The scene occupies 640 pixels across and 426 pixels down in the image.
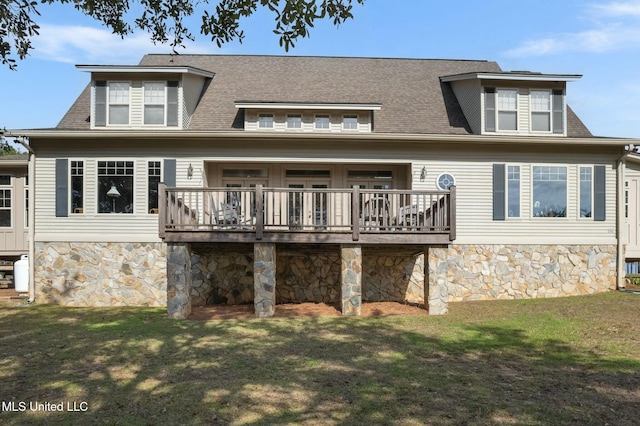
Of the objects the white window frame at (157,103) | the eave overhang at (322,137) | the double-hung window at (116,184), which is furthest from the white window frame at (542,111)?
the double-hung window at (116,184)

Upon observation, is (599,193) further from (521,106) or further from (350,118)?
(350,118)

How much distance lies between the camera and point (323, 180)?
1388 cm

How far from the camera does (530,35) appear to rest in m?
13.2

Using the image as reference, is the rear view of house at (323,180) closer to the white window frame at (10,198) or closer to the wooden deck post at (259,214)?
the wooden deck post at (259,214)

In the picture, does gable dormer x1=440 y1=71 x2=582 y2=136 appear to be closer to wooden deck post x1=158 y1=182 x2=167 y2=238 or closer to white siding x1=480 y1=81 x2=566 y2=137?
white siding x1=480 y1=81 x2=566 y2=137

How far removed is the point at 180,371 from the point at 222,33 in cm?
435

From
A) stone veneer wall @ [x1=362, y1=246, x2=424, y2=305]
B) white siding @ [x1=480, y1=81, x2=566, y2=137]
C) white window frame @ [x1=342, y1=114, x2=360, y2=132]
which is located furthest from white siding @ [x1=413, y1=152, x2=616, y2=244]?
white window frame @ [x1=342, y1=114, x2=360, y2=132]

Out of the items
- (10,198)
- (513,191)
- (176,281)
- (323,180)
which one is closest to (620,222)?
(513,191)

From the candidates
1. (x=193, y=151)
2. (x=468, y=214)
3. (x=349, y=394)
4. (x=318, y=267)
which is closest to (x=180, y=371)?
(x=349, y=394)

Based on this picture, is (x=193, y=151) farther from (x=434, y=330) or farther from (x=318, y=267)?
(x=434, y=330)

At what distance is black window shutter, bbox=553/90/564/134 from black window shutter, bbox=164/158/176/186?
32.8 ft

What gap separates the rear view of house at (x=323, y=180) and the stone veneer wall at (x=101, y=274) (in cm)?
3

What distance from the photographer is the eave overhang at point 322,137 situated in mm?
12445

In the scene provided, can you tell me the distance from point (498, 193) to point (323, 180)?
4594 millimetres
